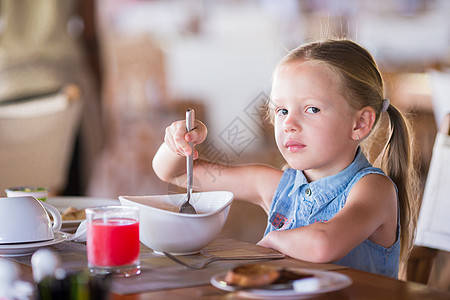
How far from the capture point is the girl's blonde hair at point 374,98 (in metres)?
1.25

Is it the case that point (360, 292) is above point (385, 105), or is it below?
below

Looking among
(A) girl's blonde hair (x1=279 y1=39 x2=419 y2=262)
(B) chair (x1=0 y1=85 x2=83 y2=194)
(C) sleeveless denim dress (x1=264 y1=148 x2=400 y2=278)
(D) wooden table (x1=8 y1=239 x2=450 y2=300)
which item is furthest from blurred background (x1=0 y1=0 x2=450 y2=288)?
(D) wooden table (x1=8 y1=239 x2=450 y2=300)

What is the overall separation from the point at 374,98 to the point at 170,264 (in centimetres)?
55

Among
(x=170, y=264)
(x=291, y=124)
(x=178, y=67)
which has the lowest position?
(x=170, y=264)

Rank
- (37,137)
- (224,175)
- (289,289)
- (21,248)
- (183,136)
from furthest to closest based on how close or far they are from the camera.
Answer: (37,137), (224,175), (183,136), (21,248), (289,289)

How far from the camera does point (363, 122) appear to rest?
4.16ft

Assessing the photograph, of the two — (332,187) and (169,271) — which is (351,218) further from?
(169,271)

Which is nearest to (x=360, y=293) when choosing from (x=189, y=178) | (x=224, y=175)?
(x=189, y=178)

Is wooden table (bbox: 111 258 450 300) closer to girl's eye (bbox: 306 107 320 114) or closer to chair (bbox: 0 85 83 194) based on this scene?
girl's eye (bbox: 306 107 320 114)

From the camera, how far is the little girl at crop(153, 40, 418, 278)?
119cm

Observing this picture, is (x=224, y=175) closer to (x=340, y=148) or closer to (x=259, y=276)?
(x=340, y=148)

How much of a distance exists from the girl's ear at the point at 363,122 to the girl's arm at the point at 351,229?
9cm

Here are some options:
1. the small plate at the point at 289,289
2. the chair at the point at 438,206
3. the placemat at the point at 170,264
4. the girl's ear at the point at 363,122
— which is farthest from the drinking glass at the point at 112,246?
the chair at the point at 438,206

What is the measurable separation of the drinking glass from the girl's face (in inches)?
15.5
